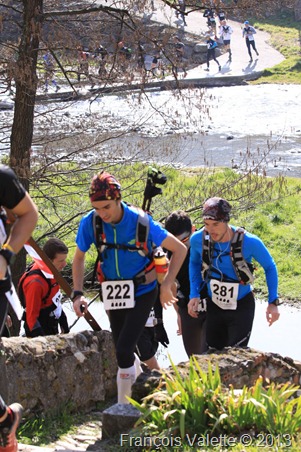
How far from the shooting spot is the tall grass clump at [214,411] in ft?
16.9

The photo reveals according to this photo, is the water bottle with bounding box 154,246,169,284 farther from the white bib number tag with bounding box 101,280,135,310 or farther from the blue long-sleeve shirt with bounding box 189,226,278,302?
the blue long-sleeve shirt with bounding box 189,226,278,302

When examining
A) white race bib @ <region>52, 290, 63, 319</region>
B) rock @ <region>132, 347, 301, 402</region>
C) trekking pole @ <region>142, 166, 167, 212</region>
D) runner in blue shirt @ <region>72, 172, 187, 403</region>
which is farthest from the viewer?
white race bib @ <region>52, 290, 63, 319</region>

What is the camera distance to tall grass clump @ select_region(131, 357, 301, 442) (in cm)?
516

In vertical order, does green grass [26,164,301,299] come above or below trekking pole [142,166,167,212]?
below

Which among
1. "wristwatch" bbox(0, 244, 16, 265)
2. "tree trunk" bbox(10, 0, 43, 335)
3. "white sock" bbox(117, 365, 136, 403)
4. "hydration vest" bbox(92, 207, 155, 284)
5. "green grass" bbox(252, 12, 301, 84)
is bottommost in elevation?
"white sock" bbox(117, 365, 136, 403)

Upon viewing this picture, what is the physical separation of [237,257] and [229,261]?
0.09 meters

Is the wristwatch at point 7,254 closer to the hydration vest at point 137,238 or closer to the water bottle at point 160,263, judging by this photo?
the hydration vest at point 137,238

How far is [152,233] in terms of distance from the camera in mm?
6188

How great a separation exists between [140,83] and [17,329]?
119 inches

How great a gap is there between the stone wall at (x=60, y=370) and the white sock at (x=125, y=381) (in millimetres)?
743

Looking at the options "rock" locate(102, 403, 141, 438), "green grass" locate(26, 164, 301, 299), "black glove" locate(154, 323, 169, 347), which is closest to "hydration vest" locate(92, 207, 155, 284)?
"rock" locate(102, 403, 141, 438)

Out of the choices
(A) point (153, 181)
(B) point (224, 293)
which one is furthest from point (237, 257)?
(A) point (153, 181)

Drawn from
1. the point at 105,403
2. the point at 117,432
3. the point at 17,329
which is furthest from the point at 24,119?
the point at 117,432

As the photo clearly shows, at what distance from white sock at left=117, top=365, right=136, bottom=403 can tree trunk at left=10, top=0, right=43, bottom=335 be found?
153 inches
